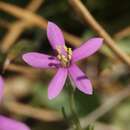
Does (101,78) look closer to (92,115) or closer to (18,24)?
(92,115)

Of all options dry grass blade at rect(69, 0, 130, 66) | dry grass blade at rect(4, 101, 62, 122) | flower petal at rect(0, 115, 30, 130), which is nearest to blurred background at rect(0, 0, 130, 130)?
dry grass blade at rect(4, 101, 62, 122)

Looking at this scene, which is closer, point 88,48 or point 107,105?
point 88,48

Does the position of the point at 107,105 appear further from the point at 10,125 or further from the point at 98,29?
the point at 10,125

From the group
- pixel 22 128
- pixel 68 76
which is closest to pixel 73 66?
pixel 68 76

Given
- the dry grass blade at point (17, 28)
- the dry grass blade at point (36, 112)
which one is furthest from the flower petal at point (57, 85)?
the dry grass blade at point (17, 28)

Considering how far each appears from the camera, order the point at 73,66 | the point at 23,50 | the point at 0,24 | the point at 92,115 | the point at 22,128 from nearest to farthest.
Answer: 1. the point at 22,128
2. the point at 73,66
3. the point at 23,50
4. the point at 92,115
5. the point at 0,24

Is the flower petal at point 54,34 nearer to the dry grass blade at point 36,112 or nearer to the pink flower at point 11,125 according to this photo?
the pink flower at point 11,125

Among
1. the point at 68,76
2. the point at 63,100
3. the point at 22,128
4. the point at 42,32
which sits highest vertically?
the point at 42,32

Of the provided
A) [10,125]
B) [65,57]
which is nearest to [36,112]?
[65,57]
